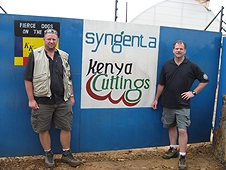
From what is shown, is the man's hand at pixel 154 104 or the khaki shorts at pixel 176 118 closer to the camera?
the khaki shorts at pixel 176 118

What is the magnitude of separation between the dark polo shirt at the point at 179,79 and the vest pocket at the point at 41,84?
64.3 inches

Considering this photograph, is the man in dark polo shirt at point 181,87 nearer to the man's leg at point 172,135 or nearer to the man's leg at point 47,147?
the man's leg at point 172,135

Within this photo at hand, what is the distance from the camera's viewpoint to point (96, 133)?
12.5ft

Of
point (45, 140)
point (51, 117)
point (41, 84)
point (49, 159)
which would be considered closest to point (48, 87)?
point (41, 84)

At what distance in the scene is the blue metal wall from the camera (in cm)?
332

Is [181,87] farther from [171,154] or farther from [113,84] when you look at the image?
[171,154]

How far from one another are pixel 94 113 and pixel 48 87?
92cm

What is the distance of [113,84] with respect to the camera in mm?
3740

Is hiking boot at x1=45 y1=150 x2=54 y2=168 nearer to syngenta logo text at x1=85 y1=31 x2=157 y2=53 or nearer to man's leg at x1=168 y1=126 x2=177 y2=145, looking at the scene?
syngenta logo text at x1=85 y1=31 x2=157 y2=53

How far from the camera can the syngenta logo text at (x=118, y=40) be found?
3.56 meters

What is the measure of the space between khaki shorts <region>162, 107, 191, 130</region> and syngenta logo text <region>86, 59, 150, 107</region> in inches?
18.6

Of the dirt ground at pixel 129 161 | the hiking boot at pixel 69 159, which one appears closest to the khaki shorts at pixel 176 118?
the dirt ground at pixel 129 161

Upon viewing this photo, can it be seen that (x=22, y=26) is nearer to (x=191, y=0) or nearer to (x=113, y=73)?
(x=113, y=73)

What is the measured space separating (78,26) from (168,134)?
219cm
